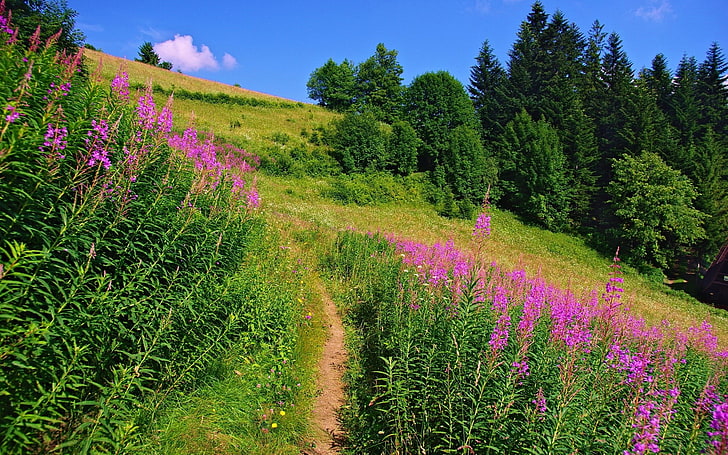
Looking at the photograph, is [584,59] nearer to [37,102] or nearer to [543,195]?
[543,195]

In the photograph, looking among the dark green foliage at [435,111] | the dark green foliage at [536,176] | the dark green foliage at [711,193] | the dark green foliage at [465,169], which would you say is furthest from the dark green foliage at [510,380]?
the dark green foliage at [435,111]

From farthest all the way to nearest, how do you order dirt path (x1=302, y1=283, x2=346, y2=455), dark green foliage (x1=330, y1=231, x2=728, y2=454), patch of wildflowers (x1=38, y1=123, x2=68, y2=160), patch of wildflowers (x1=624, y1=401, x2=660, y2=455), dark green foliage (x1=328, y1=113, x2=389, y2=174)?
1. dark green foliage (x1=328, y1=113, x2=389, y2=174)
2. dirt path (x1=302, y1=283, x2=346, y2=455)
3. dark green foliage (x1=330, y1=231, x2=728, y2=454)
4. patch of wildflowers (x1=38, y1=123, x2=68, y2=160)
5. patch of wildflowers (x1=624, y1=401, x2=660, y2=455)

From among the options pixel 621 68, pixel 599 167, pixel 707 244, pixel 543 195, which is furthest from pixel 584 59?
pixel 707 244

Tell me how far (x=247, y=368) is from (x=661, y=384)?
4704 millimetres

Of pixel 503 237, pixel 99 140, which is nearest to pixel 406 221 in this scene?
pixel 503 237

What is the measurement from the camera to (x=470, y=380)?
3.92 metres

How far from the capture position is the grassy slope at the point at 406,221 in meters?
22.0

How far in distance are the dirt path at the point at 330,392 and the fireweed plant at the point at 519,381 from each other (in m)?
0.21

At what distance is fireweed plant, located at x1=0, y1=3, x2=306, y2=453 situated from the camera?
2.59 metres

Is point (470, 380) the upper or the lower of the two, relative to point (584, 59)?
lower

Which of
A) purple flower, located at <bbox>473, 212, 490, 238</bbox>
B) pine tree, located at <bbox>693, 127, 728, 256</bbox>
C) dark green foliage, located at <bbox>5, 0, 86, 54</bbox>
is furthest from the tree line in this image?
purple flower, located at <bbox>473, 212, 490, 238</bbox>

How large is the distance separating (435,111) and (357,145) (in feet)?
49.3

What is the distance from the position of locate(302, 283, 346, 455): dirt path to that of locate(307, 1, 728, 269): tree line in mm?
30386

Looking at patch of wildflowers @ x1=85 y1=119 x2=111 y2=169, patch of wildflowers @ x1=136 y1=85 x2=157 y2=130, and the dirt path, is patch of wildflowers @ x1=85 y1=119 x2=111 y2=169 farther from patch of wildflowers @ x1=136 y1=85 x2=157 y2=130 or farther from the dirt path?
the dirt path
